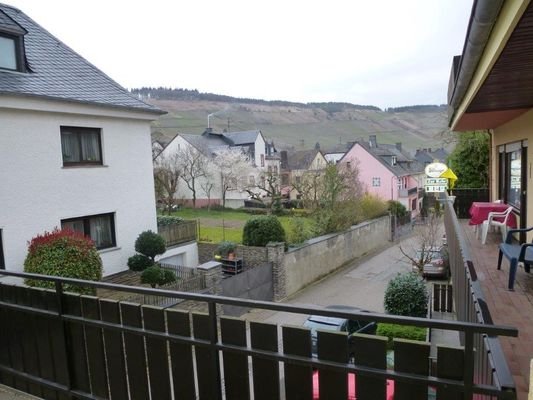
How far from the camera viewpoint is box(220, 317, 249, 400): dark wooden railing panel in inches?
91.6

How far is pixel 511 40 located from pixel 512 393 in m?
2.35

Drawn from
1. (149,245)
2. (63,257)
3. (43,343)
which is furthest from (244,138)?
(43,343)

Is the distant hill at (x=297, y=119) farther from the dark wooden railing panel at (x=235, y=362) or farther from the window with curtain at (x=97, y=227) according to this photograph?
the dark wooden railing panel at (x=235, y=362)

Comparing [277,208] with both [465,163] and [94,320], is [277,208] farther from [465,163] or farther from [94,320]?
[94,320]

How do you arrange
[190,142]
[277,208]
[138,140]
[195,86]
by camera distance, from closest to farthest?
[138,140], [277,208], [190,142], [195,86]

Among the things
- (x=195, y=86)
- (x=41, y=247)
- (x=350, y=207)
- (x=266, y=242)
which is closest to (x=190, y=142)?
(x=350, y=207)

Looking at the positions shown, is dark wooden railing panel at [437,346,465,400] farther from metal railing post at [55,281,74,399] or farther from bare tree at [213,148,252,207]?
bare tree at [213,148,252,207]

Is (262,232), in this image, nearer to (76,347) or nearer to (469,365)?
(76,347)

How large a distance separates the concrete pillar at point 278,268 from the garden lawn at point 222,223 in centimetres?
394

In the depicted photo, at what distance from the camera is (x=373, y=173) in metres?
40.1

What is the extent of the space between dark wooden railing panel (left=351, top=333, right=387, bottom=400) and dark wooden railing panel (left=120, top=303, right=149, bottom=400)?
4.77ft

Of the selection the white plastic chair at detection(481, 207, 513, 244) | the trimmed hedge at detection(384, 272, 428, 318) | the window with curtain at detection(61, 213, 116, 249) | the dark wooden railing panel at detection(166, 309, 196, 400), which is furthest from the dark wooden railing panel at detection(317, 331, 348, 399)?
the window with curtain at detection(61, 213, 116, 249)

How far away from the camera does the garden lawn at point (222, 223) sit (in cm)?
2220

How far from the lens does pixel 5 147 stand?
10492 mm
